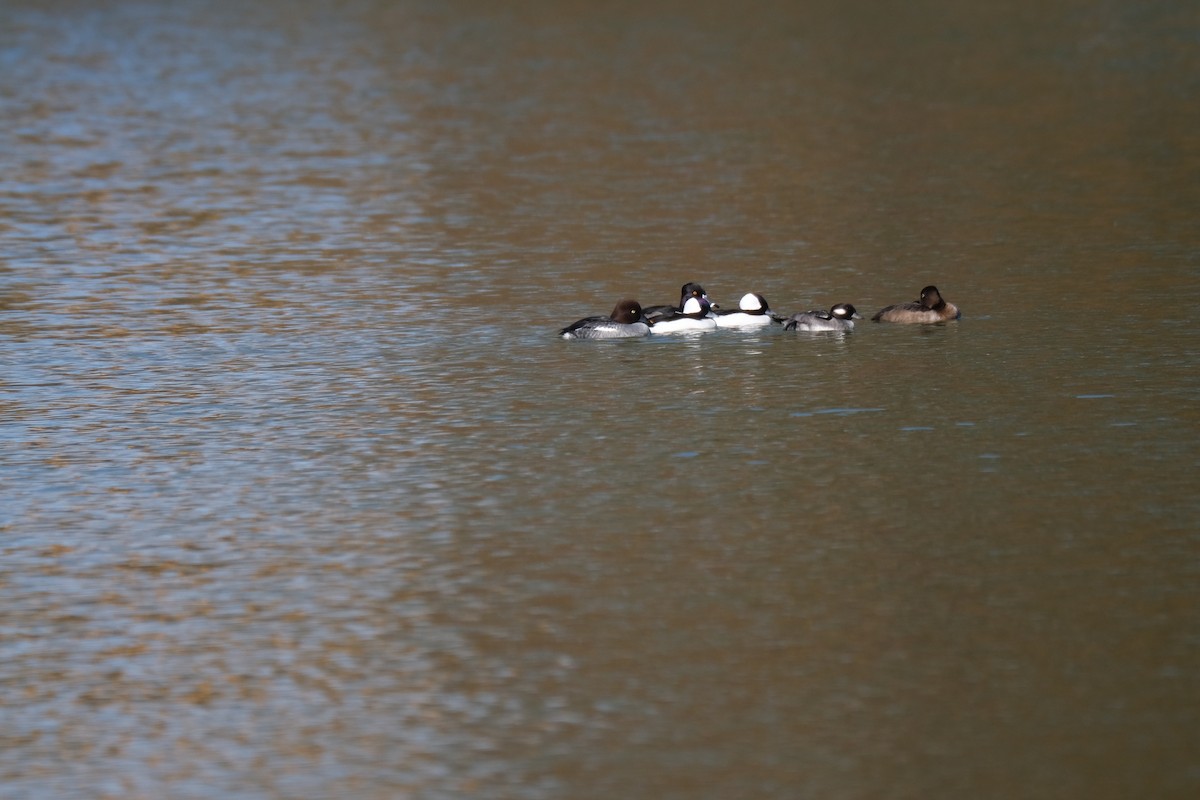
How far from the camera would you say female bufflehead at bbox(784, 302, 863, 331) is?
18.5 meters

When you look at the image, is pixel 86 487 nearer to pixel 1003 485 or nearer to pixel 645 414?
pixel 645 414

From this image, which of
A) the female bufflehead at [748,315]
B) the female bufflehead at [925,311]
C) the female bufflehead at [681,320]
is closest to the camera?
the female bufflehead at [925,311]

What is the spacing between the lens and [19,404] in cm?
1672

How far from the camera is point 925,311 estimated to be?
18.7 m

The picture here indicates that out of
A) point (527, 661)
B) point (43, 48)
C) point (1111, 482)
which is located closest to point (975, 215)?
point (1111, 482)

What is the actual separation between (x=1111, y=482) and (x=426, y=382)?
630 centimetres

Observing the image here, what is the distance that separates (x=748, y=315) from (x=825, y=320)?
2.54 ft

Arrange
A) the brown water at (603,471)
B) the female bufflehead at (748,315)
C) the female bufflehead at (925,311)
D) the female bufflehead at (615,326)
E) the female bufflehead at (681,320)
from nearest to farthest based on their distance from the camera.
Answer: the brown water at (603,471) → the female bufflehead at (615,326) → the female bufflehead at (925,311) → the female bufflehead at (748,315) → the female bufflehead at (681,320)

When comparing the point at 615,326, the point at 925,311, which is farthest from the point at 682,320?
the point at 925,311

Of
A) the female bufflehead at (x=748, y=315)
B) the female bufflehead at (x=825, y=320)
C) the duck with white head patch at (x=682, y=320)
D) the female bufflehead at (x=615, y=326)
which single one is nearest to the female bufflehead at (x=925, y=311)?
the female bufflehead at (x=825, y=320)

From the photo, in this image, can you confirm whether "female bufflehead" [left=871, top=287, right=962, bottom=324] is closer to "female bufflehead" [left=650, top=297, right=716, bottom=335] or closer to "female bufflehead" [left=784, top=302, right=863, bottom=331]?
"female bufflehead" [left=784, top=302, right=863, bottom=331]

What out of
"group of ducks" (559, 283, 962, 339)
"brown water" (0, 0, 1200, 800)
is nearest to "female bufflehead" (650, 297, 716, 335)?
"group of ducks" (559, 283, 962, 339)

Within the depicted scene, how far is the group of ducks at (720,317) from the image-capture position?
60.7 ft

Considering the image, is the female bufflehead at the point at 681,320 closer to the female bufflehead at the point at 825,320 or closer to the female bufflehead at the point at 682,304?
the female bufflehead at the point at 682,304
